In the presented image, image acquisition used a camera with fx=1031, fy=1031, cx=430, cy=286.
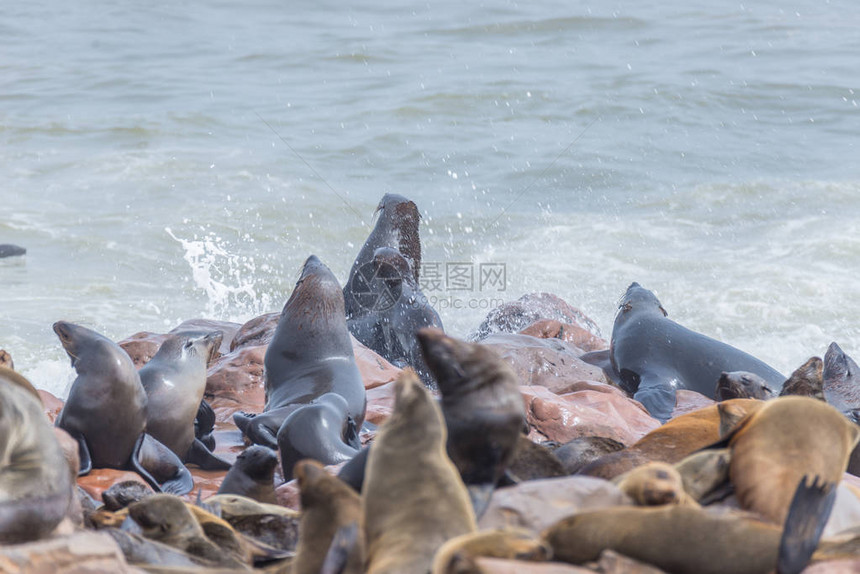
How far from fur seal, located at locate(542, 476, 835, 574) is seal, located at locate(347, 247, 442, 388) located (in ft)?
18.1

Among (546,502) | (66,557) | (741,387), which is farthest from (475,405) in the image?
(741,387)

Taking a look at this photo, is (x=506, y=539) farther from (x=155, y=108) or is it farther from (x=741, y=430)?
(x=155, y=108)

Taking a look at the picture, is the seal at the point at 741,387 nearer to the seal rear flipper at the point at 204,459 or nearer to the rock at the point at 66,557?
the seal rear flipper at the point at 204,459

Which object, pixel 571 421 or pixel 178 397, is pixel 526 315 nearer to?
pixel 571 421

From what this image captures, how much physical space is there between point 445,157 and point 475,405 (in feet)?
49.4

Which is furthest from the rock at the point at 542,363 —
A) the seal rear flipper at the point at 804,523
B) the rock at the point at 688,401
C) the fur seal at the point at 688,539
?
the fur seal at the point at 688,539

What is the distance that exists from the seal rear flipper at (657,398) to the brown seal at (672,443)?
249 cm

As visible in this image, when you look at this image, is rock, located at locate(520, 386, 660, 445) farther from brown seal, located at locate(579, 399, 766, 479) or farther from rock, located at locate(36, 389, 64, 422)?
rock, located at locate(36, 389, 64, 422)

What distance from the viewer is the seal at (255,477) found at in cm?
380

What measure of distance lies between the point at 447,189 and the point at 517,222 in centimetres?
138

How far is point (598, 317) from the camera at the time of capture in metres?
12.6

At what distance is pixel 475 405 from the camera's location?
9.18ft

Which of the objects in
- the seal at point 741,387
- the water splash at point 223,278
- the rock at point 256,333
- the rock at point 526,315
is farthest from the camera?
the water splash at point 223,278

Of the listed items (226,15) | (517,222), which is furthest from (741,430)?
(226,15)
